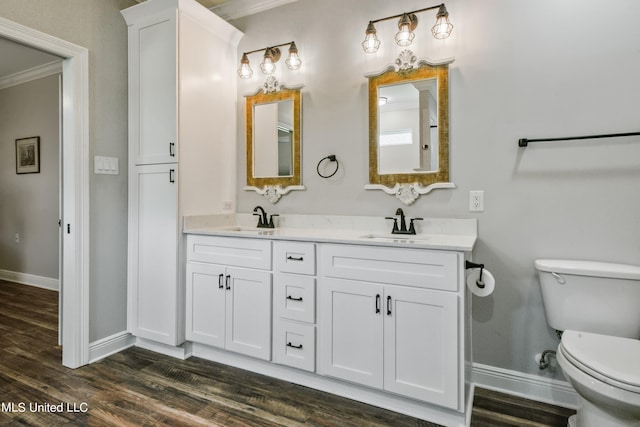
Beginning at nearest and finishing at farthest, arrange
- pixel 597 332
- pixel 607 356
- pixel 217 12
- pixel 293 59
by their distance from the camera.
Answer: pixel 607 356 → pixel 597 332 → pixel 293 59 → pixel 217 12

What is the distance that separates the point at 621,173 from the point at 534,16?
0.93m

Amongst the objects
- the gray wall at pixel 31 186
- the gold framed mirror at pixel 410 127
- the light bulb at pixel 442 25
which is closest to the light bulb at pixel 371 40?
Answer: the gold framed mirror at pixel 410 127

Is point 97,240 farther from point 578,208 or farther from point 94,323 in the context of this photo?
point 578,208

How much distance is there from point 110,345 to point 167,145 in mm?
1418

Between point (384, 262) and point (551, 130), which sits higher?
point (551, 130)

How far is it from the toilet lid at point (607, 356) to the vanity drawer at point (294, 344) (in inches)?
45.9

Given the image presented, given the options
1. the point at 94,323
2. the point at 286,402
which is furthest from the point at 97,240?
the point at 286,402

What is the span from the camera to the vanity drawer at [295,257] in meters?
1.90

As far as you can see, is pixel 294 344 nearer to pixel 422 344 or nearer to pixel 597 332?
pixel 422 344

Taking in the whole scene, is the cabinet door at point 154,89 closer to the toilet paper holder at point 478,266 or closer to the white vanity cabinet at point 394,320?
the white vanity cabinet at point 394,320

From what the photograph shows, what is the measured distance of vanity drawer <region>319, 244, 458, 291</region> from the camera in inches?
62.3

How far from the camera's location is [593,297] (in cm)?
158

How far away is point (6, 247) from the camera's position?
452 centimetres

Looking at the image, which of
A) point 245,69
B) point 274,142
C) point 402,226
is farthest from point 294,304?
point 245,69
